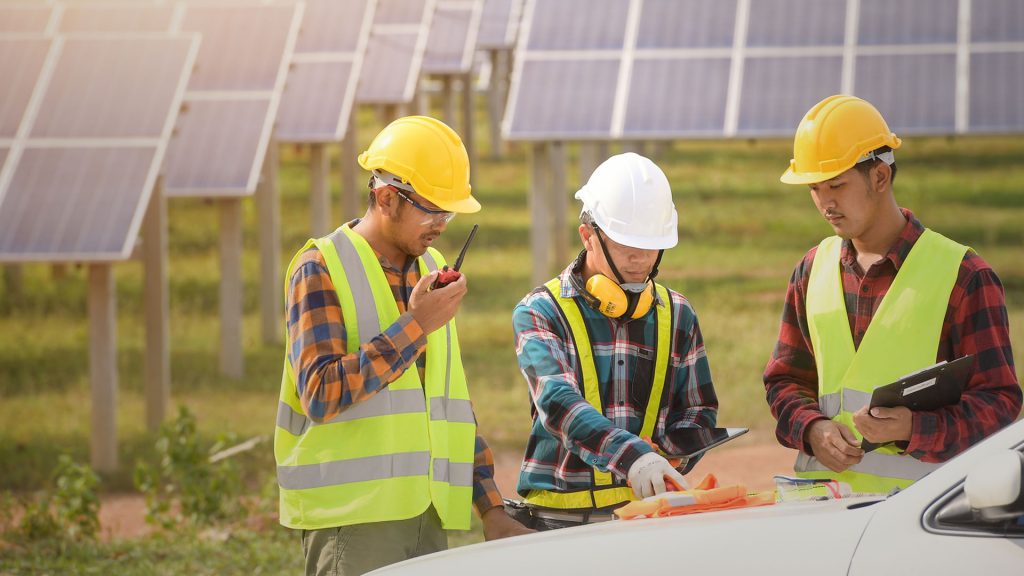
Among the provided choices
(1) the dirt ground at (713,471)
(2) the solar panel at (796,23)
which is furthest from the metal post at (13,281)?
Result: (2) the solar panel at (796,23)

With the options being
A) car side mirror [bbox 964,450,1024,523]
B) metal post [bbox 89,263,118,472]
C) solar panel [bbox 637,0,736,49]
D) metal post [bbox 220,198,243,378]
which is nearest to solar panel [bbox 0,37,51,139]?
metal post [bbox 89,263,118,472]

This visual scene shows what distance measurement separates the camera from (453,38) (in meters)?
27.2

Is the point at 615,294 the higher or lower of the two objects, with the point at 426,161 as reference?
lower

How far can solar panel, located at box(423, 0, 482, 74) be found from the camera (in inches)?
1039

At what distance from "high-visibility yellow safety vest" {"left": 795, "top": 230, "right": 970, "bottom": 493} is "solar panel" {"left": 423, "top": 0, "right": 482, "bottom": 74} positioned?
856 inches

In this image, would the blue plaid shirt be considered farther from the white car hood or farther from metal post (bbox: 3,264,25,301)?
metal post (bbox: 3,264,25,301)

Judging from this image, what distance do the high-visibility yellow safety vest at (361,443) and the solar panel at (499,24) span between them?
25823mm

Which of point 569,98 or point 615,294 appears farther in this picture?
point 569,98

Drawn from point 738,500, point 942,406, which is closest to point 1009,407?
point 942,406

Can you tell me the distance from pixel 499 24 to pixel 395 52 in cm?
938

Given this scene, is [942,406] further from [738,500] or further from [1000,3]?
[1000,3]

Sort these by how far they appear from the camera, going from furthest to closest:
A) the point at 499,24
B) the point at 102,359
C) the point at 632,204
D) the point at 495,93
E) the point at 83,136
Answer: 1. the point at 495,93
2. the point at 499,24
3. the point at 83,136
4. the point at 102,359
5. the point at 632,204

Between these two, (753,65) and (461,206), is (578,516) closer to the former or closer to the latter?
(461,206)

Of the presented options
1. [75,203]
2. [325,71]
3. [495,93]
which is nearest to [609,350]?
[75,203]
